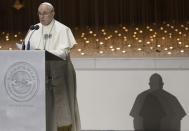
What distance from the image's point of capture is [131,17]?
709 cm

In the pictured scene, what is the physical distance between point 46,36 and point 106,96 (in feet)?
6.30

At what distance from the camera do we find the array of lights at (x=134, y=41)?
6758 mm

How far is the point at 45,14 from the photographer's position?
14.6 ft

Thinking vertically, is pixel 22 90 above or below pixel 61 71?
below

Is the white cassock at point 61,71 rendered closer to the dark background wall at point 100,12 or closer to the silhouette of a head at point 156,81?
the silhouette of a head at point 156,81

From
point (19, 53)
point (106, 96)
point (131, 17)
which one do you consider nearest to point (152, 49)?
point (131, 17)

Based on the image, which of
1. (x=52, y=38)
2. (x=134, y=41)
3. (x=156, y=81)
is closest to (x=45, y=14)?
(x=52, y=38)

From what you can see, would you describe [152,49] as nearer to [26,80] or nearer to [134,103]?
[134,103]

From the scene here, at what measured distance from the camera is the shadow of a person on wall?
6082 millimetres

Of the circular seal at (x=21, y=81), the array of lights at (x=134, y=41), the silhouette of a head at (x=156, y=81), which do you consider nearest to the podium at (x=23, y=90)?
the circular seal at (x=21, y=81)

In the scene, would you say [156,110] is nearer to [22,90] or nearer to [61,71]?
[61,71]

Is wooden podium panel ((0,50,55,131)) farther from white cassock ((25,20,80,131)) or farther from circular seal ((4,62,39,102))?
white cassock ((25,20,80,131))

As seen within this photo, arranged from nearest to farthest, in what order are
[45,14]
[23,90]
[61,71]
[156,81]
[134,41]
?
[23,90]
[45,14]
[61,71]
[156,81]
[134,41]

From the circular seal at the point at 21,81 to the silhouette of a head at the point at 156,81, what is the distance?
2.67 metres
